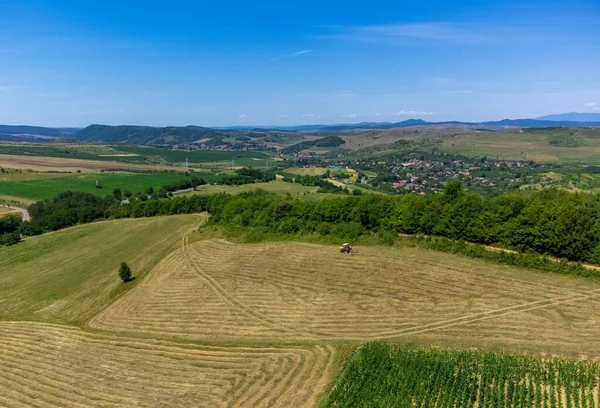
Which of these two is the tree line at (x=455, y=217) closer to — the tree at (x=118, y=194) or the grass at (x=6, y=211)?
the tree at (x=118, y=194)

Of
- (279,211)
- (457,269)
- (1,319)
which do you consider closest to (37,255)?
(1,319)

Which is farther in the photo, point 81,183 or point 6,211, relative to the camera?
point 81,183

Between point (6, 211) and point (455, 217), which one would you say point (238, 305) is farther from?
point (6, 211)

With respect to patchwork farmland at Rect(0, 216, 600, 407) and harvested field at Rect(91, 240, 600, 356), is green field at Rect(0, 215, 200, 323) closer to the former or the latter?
patchwork farmland at Rect(0, 216, 600, 407)

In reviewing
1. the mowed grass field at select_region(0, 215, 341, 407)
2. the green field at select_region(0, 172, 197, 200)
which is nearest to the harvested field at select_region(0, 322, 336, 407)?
the mowed grass field at select_region(0, 215, 341, 407)

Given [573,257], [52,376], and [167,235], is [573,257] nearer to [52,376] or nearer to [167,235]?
[52,376]

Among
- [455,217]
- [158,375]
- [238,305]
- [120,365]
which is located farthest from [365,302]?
[120,365]

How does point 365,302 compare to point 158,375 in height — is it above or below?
above
